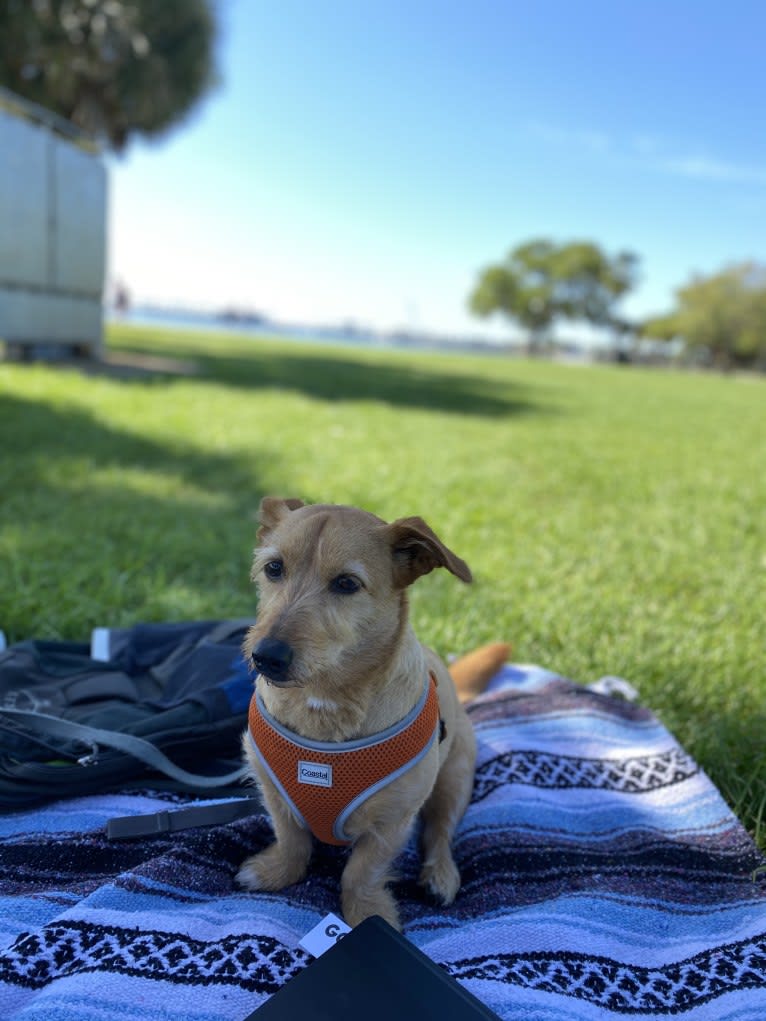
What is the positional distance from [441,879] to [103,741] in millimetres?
1217

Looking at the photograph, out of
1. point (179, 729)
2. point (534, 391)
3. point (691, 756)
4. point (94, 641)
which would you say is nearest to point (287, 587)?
point (179, 729)

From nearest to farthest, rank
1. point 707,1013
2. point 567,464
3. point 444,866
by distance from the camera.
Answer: point 707,1013 → point 444,866 → point 567,464

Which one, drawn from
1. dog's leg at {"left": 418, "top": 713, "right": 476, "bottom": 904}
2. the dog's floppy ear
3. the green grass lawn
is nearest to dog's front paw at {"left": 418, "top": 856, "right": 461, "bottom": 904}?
dog's leg at {"left": 418, "top": 713, "right": 476, "bottom": 904}

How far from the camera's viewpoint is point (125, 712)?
2.81m

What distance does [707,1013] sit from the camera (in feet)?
5.88

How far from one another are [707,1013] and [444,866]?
79cm

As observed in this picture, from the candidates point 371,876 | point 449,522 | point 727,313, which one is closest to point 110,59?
point 449,522

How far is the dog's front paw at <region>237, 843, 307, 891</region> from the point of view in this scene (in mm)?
2143

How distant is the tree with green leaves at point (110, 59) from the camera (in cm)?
1877

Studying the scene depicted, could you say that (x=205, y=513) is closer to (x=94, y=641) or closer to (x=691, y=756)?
(x=94, y=641)

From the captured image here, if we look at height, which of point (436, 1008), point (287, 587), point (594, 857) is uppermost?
point (287, 587)

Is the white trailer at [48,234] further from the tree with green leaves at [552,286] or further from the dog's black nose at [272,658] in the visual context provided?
the tree with green leaves at [552,286]

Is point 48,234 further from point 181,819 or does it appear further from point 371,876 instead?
point 371,876

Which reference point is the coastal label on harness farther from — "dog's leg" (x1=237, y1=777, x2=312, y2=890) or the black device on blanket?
the black device on blanket
